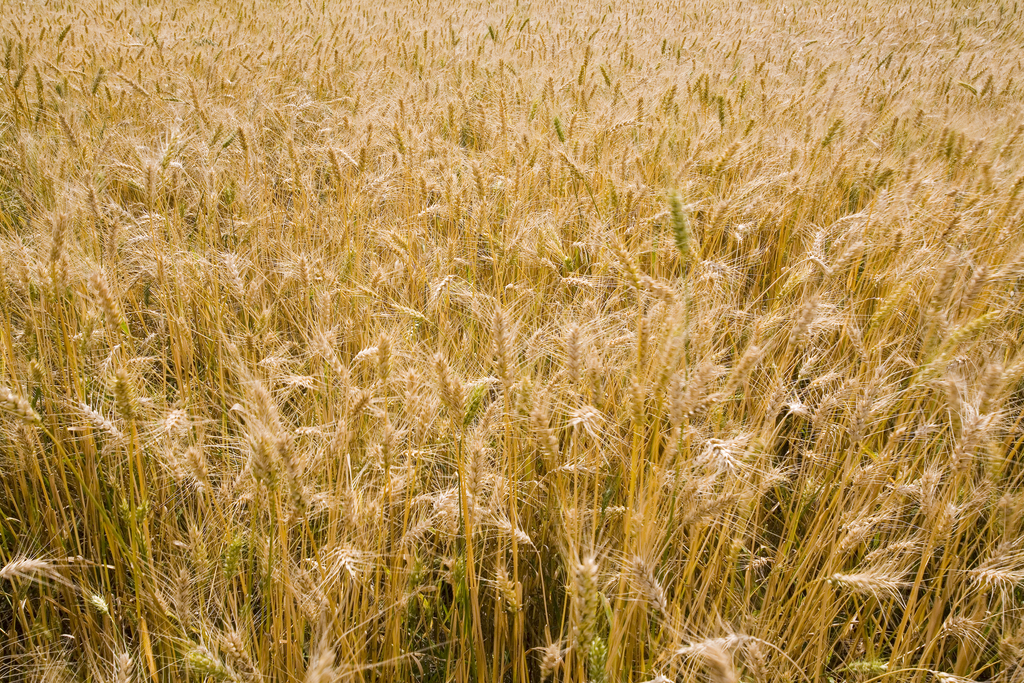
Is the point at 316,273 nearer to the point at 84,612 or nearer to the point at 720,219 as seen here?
the point at 84,612

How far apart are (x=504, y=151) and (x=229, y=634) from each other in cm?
220

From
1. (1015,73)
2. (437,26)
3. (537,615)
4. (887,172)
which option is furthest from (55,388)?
(1015,73)

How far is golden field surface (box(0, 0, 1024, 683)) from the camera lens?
3.12ft

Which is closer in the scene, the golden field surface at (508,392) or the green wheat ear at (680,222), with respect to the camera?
the golden field surface at (508,392)

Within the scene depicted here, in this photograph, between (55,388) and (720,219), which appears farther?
(720,219)

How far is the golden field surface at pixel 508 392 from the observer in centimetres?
95

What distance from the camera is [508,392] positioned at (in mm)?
1141

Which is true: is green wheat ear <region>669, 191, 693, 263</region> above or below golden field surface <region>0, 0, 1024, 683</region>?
above

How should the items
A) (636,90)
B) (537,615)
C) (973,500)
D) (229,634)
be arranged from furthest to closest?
1. (636,90)
2. (537,615)
3. (973,500)
4. (229,634)

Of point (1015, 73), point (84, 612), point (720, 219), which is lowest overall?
point (84, 612)

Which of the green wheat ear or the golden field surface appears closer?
the golden field surface

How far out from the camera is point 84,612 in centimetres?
112

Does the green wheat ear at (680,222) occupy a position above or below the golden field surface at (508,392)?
above

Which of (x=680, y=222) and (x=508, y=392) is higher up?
(x=680, y=222)
